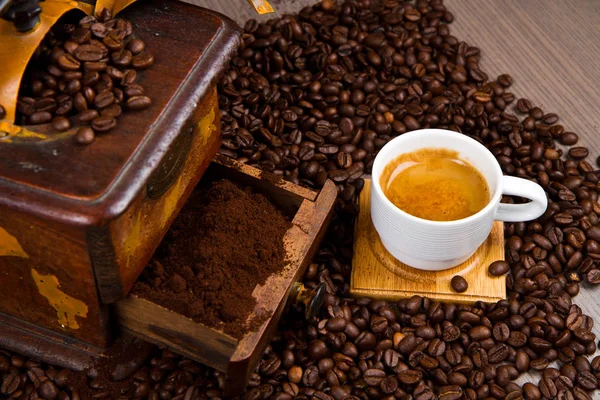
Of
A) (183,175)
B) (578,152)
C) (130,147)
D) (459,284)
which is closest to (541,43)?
(578,152)

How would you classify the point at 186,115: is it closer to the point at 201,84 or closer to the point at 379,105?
the point at 201,84

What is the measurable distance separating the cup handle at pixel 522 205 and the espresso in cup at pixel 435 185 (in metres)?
0.07

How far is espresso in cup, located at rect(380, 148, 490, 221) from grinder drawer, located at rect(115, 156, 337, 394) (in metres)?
0.17

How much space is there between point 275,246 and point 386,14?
1126 millimetres

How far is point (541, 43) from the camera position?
2.90 meters

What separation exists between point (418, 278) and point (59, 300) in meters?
0.89

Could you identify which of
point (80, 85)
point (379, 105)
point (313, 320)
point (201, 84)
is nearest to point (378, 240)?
point (313, 320)

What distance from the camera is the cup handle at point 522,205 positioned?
2107mm

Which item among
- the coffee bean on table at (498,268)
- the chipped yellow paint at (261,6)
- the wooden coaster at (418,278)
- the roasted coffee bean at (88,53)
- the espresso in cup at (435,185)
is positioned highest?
the chipped yellow paint at (261,6)

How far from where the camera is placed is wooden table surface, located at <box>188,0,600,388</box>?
2.74m

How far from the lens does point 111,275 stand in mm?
1781

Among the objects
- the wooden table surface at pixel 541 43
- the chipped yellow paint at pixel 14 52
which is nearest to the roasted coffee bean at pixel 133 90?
the chipped yellow paint at pixel 14 52

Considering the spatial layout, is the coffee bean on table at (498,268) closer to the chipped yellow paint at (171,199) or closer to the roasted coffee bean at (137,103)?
the chipped yellow paint at (171,199)

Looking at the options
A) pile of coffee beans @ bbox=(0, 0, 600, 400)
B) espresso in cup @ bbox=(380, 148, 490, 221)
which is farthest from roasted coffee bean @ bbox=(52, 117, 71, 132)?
espresso in cup @ bbox=(380, 148, 490, 221)
